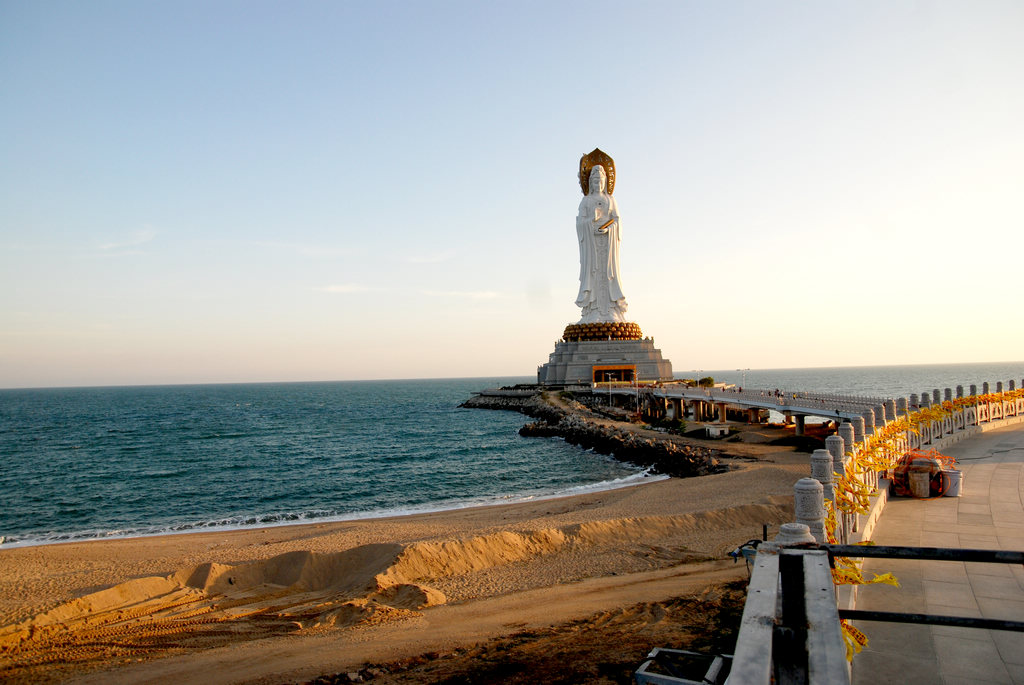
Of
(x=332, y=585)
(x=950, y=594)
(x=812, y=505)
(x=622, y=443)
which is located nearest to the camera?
(x=812, y=505)

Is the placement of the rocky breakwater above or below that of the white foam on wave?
above

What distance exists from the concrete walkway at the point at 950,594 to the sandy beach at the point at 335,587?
2890 millimetres

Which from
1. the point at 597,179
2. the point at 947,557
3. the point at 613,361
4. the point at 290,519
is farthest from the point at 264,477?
the point at 597,179

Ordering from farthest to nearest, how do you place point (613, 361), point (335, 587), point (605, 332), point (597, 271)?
point (597, 271) → point (605, 332) → point (613, 361) → point (335, 587)

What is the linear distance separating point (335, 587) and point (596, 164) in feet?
201

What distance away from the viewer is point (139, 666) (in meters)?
8.42

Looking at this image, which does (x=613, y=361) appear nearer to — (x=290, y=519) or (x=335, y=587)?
(x=290, y=519)

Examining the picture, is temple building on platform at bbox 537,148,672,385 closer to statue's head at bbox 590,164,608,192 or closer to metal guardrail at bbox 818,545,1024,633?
statue's head at bbox 590,164,608,192

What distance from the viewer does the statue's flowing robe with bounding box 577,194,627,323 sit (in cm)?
6606

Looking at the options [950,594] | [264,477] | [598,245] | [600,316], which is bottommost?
[264,477]

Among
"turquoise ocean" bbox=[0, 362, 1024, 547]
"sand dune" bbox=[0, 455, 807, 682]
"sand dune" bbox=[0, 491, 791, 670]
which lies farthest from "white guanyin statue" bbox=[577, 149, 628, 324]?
"sand dune" bbox=[0, 491, 791, 670]

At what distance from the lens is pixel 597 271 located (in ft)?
219

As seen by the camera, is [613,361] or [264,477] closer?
[264,477]

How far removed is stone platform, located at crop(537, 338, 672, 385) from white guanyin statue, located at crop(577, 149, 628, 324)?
9.99 ft
